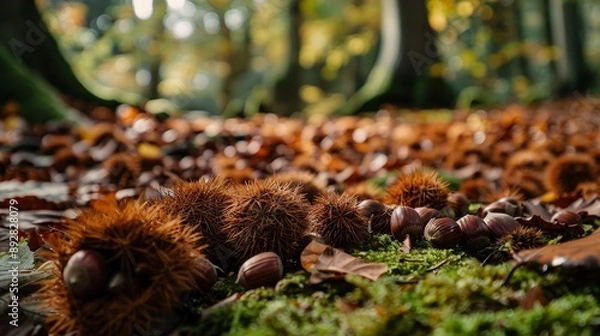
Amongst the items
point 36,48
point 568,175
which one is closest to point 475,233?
point 568,175

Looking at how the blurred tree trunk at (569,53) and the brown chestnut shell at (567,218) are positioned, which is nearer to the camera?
the brown chestnut shell at (567,218)

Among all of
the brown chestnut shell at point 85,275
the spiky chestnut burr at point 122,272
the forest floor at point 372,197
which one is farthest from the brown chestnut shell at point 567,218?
the brown chestnut shell at point 85,275

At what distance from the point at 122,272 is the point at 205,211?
41 centimetres

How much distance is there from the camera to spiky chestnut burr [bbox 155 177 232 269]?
1592 millimetres

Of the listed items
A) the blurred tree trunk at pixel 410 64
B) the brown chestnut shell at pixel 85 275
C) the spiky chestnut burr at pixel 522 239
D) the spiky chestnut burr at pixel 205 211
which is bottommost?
the blurred tree trunk at pixel 410 64

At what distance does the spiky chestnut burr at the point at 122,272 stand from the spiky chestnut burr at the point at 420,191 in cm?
86

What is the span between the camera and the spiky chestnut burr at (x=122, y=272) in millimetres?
1214

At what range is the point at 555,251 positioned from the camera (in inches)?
52.1

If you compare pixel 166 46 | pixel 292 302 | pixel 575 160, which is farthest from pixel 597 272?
pixel 166 46

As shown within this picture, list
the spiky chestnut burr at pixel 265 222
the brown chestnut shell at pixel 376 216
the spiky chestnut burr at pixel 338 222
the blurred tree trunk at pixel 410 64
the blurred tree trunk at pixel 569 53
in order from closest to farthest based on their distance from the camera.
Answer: the spiky chestnut burr at pixel 265 222 < the spiky chestnut burr at pixel 338 222 < the brown chestnut shell at pixel 376 216 < the blurred tree trunk at pixel 410 64 < the blurred tree trunk at pixel 569 53

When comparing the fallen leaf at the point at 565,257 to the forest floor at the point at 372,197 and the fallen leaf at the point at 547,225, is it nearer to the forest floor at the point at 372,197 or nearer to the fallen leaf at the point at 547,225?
the forest floor at the point at 372,197

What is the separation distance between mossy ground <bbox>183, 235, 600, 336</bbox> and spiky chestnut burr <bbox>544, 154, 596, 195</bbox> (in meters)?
1.82

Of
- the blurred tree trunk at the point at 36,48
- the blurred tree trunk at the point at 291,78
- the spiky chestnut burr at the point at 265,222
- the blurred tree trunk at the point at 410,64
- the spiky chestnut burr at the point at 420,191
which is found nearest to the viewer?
the spiky chestnut burr at the point at 265,222

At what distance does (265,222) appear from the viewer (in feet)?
5.00
